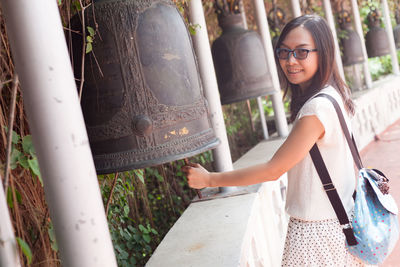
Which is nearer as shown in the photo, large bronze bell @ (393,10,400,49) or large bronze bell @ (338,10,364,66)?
large bronze bell @ (338,10,364,66)

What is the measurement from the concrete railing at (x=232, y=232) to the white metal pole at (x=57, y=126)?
3.13 feet

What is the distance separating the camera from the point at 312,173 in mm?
2002

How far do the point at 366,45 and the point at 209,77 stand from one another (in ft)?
21.5

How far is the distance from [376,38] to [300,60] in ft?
24.7

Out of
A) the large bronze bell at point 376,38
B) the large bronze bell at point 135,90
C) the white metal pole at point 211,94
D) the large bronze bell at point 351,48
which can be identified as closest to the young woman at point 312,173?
the large bronze bell at point 135,90

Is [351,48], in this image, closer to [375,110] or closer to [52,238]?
[375,110]

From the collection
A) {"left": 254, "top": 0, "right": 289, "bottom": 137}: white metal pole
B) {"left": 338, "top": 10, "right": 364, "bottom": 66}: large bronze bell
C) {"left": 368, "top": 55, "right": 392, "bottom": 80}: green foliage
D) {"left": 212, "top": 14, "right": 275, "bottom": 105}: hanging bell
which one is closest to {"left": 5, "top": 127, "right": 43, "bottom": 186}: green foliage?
{"left": 212, "top": 14, "right": 275, "bottom": 105}: hanging bell

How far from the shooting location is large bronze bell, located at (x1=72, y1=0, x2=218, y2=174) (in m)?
1.71

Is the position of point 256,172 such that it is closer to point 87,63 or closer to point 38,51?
point 87,63

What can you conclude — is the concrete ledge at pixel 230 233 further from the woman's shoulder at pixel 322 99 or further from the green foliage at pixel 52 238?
the woman's shoulder at pixel 322 99

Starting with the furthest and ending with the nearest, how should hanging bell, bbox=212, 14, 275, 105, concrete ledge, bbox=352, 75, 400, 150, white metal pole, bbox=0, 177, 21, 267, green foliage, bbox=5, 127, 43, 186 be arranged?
concrete ledge, bbox=352, 75, 400, 150
hanging bell, bbox=212, 14, 275, 105
green foliage, bbox=5, 127, 43, 186
white metal pole, bbox=0, 177, 21, 267

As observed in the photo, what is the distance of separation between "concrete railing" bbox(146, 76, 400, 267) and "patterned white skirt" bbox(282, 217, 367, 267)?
0.87 feet

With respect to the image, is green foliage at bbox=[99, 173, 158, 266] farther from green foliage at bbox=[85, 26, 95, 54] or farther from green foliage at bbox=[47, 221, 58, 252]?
green foliage at bbox=[85, 26, 95, 54]

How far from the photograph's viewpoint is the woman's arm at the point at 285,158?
1.85m
